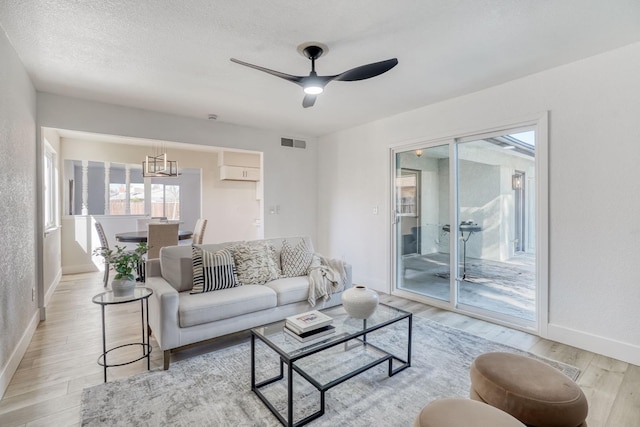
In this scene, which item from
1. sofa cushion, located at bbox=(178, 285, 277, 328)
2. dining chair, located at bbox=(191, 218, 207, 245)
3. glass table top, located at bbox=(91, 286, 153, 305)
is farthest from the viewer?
dining chair, located at bbox=(191, 218, 207, 245)

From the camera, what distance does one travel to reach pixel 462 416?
1239 mm

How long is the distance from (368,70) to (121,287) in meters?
2.55

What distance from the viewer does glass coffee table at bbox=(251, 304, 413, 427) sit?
1847mm

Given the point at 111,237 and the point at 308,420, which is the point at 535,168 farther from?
Answer: the point at 111,237

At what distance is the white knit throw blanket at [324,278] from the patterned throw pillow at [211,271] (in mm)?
783

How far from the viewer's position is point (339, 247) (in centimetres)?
533

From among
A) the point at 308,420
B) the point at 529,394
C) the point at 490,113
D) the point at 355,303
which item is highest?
the point at 490,113

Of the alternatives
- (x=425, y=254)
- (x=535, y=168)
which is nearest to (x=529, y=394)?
(x=535, y=168)

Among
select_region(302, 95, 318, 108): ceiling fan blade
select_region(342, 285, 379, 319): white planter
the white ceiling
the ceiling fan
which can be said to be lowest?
select_region(342, 285, 379, 319): white planter

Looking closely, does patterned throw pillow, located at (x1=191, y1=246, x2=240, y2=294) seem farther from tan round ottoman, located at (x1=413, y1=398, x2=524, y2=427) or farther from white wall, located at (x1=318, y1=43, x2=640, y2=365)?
white wall, located at (x1=318, y1=43, x2=640, y2=365)

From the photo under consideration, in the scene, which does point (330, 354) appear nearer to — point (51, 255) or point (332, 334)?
point (332, 334)

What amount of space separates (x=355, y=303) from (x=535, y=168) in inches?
91.3

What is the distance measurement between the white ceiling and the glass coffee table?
2152 millimetres

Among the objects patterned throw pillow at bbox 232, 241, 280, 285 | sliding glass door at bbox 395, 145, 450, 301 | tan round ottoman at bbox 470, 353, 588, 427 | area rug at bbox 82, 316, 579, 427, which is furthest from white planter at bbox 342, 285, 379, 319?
sliding glass door at bbox 395, 145, 450, 301
